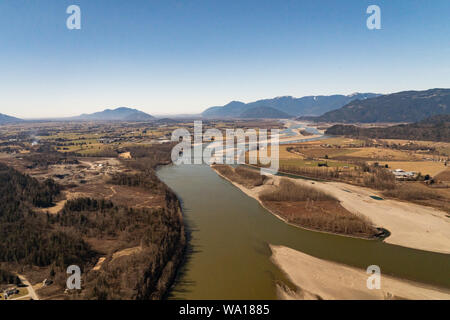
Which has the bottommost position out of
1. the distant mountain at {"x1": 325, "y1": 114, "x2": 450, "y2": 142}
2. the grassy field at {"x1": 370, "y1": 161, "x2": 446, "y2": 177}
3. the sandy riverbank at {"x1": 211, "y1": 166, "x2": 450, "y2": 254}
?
the sandy riverbank at {"x1": 211, "y1": 166, "x2": 450, "y2": 254}

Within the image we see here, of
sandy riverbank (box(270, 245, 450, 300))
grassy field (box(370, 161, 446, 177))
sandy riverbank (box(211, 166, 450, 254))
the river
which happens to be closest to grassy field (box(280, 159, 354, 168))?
grassy field (box(370, 161, 446, 177))

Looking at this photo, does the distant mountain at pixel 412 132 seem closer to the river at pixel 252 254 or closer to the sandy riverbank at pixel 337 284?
the river at pixel 252 254

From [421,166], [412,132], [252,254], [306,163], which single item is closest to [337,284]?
[252,254]

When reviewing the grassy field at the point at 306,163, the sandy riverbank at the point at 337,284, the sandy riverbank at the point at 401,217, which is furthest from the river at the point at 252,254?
the grassy field at the point at 306,163

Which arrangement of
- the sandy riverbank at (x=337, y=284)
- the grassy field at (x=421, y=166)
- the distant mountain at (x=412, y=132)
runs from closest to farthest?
the sandy riverbank at (x=337, y=284) → the grassy field at (x=421, y=166) → the distant mountain at (x=412, y=132)

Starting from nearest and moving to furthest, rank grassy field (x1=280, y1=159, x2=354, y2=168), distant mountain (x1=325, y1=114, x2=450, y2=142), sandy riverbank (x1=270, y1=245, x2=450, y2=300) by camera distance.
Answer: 1. sandy riverbank (x1=270, y1=245, x2=450, y2=300)
2. grassy field (x1=280, y1=159, x2=354, y2=168)
3. distant mountain (x1=325, y1=114, x2=450, y2=142)

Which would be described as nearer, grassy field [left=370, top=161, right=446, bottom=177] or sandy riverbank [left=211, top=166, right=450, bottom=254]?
sandy riverbank [left=211, top=166, right=450, bottom=254]

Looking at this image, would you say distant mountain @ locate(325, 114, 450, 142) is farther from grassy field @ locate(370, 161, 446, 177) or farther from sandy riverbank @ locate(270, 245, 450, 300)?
sandy riverbank @ locate(270, 245, 450, 300)

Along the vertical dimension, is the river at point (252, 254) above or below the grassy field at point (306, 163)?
below
